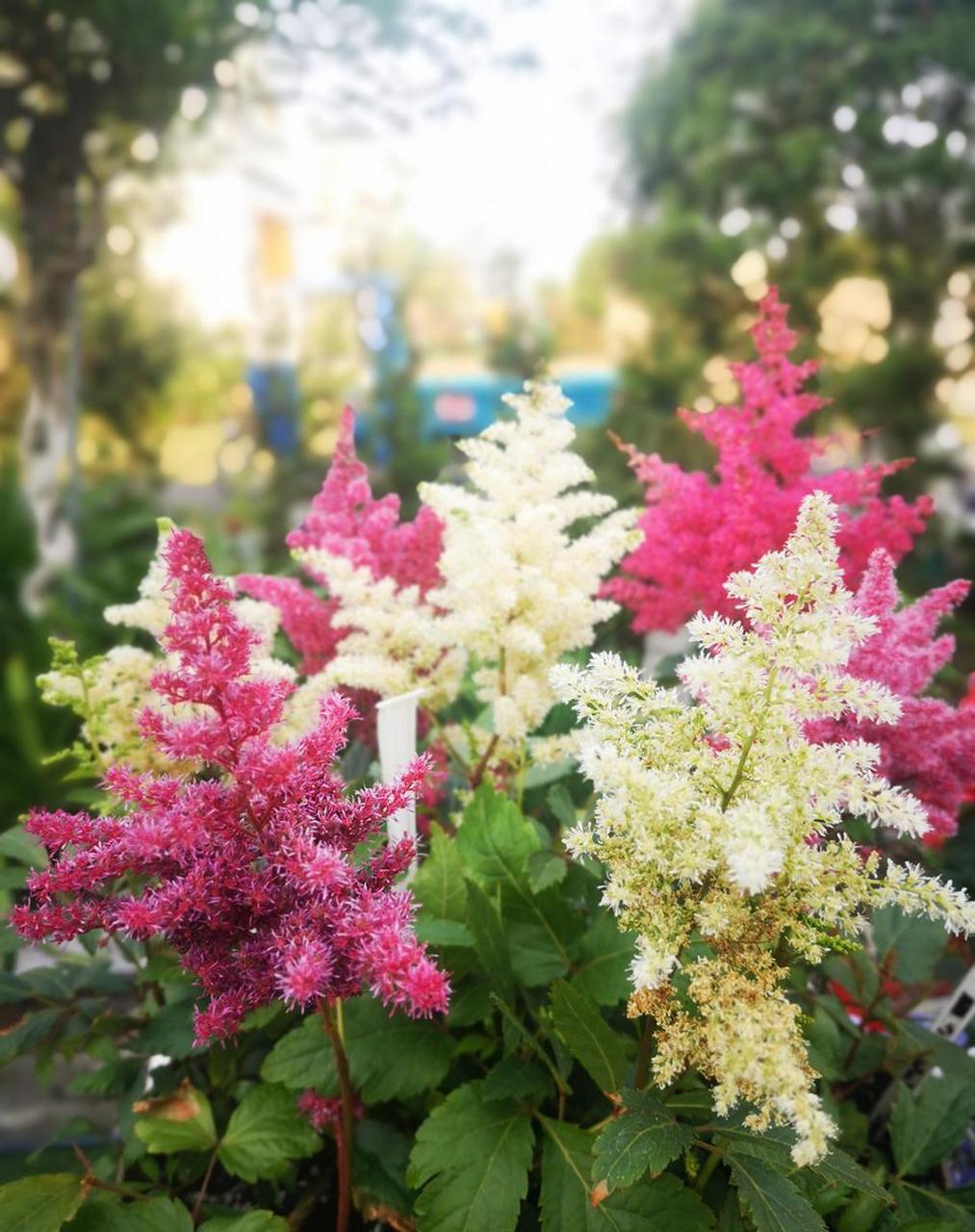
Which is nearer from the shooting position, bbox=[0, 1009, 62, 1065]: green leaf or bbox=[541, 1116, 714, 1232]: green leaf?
bbox=[541, 1116, 714, 1232]: green leaf

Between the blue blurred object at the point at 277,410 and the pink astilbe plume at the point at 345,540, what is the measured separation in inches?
194

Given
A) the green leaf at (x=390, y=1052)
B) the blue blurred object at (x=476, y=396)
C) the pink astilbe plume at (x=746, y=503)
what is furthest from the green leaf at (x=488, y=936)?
the blue blurred object at (x=476, y=396)

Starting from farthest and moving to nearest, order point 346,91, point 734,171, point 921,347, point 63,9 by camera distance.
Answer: point 734,171, point 921,347, point 346,91, point 63,9

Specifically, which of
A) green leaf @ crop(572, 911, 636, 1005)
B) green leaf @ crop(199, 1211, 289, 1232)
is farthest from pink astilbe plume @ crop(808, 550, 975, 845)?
green leaf @ crop(199, 1211, 289, 1232)

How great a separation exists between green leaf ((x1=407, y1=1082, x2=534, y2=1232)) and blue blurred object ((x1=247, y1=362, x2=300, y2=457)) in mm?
5351

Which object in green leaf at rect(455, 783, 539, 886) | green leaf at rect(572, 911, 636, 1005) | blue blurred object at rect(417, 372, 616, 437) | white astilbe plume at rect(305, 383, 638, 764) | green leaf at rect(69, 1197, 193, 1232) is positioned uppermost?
blue blurred object at rect(417, 372, 616, 437)

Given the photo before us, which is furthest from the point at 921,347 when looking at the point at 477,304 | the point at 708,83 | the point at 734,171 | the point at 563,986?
the point at 563,986

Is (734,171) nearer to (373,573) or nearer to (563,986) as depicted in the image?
(373,573)

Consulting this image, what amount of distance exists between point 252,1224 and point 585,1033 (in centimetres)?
32

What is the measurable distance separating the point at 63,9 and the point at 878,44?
436 centimetres

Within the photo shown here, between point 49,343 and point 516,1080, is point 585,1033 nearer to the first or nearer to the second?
point 516,1080

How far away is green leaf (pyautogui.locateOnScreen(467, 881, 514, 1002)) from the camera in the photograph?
2.67 ft

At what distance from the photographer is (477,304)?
28.2 feet

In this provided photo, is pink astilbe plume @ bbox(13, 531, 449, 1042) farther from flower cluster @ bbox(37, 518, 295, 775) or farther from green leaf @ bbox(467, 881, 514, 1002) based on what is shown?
flower cluster @ bbox(37, 518, 295, 775)
